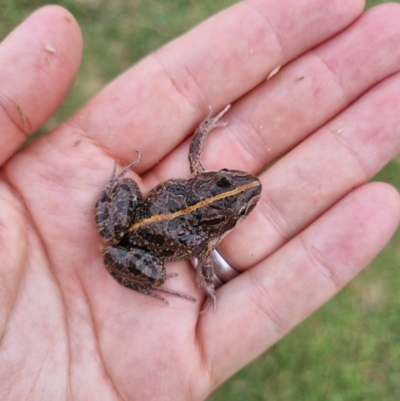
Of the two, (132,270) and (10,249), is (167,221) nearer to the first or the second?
(132,270)

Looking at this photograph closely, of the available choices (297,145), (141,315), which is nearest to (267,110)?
(297,145)

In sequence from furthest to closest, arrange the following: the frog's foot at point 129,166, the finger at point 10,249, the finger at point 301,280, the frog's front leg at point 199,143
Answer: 1. the frog's front leg at point 199,143
2. the frog's foot at point 129,166
3. the finger at point 301,280
4. the finger at point 10,249

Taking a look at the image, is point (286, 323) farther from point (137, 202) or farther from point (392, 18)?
point (392, 18)

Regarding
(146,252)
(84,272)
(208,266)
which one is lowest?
(208,266)

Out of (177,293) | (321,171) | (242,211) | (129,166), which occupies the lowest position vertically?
(321,171)

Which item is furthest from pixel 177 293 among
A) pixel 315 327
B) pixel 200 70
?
pixel 315 327

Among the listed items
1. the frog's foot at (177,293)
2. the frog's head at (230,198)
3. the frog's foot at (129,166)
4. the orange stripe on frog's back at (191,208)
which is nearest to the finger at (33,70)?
the frog's foot at (129,166)

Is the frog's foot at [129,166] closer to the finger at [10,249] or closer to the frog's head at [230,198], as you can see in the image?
the frog's head at [230,198]
